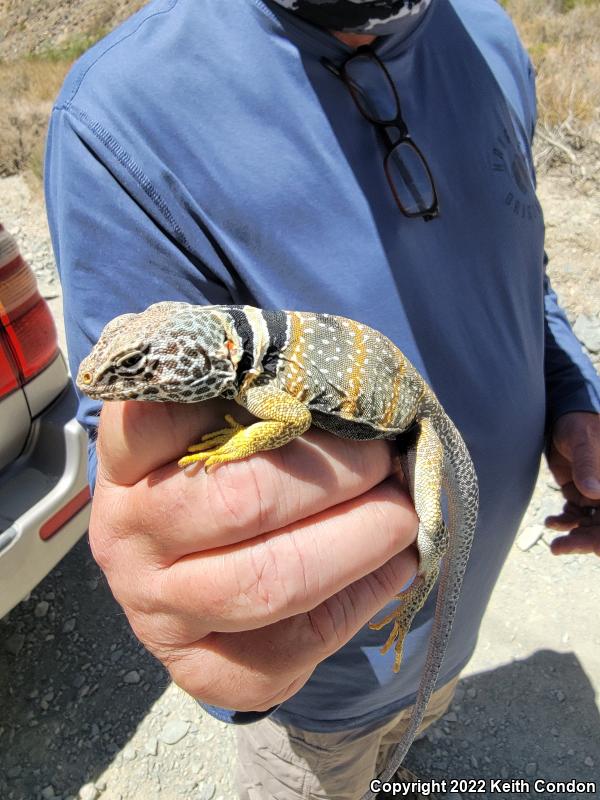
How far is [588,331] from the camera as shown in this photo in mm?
5094

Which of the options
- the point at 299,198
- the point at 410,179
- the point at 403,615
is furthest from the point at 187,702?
the point at 410,179

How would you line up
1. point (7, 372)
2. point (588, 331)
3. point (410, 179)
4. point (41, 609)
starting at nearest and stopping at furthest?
point (410, 179), point (7, 372), point (41, 609), point (588, 331)

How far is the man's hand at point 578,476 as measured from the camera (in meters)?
2.30

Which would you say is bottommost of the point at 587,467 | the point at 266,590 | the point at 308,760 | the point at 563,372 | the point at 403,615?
the point at 308,760

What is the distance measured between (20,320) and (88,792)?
2.40 metres

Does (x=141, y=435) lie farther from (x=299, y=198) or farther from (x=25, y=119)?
(x=25, y=119)

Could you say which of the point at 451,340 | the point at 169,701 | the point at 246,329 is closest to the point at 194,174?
the point at 246,329

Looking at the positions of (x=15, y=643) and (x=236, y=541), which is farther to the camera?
(x=15, y=643)

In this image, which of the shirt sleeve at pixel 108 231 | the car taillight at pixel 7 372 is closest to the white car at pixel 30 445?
the car taillight at pixel 7 372

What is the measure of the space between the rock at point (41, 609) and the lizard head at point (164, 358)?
3014 millimetres

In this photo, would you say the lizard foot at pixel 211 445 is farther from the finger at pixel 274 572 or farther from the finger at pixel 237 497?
the finger at pixel 274 572

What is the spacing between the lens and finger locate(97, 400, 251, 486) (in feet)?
4.32

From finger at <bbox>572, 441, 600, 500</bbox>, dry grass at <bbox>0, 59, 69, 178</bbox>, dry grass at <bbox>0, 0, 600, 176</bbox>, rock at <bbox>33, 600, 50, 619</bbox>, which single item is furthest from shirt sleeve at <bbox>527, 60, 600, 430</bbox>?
dry grass at <bbox>0, 59, 69, 178</bbox>

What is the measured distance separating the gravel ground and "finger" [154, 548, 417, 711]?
2090mm
